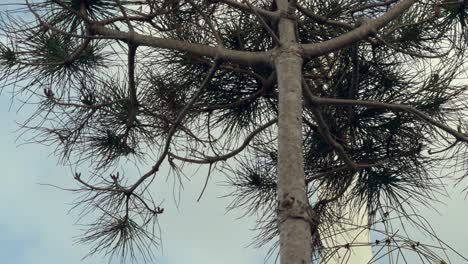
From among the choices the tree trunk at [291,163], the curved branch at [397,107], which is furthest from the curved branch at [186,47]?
the curved branch at [397,107]

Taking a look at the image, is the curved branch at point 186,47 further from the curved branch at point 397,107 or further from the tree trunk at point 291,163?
the curved branch at point 397,107

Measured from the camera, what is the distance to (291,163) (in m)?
1.51

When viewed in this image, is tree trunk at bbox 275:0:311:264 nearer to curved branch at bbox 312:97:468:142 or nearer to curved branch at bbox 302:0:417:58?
curved branch at bbox 302:0:417:58

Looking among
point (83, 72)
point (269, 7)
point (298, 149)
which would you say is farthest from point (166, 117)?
point (298, 149)

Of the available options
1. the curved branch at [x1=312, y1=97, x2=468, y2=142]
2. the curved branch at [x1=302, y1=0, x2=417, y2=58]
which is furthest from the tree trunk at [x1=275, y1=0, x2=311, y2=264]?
the curved branch at [x1=312, y1=97, x2=468, y2=142]

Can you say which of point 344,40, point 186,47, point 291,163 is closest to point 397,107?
point 344,40

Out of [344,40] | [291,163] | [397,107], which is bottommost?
[291,163]

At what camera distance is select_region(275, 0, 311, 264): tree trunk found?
4.61 feet

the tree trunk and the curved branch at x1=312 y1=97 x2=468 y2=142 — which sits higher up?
the curved branch at x1=312 y1=97 x2=468 y2=142

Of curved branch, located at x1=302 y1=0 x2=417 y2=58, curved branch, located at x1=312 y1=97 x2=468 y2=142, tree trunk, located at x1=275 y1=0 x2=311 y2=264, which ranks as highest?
curved branch, located at x1=302 y1=0 x2=417 y2=58

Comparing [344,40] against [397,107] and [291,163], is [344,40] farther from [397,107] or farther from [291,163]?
[291,163]

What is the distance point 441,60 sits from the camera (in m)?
2.12

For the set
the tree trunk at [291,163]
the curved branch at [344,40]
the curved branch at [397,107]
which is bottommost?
the tree trunk at [291,163]

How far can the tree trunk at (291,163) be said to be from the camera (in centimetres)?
141
